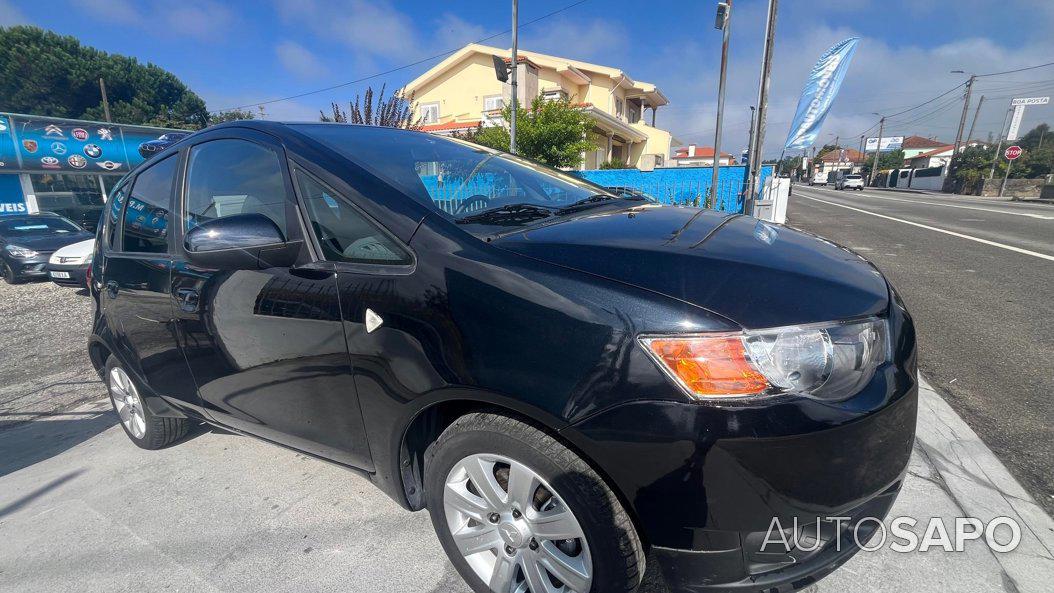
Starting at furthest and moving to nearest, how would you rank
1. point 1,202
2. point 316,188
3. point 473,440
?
point 1,202, point 316,188, point 473,440

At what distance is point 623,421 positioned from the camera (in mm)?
1304

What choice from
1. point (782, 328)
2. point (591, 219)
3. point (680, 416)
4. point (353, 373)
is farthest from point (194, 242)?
point (782, 328)

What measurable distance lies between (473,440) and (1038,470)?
2682 millimetres

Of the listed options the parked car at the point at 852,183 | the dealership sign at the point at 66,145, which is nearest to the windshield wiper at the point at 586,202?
the dealership sign at the point at 66,145

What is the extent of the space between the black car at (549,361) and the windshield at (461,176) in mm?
22

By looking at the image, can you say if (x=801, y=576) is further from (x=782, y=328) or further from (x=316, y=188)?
(x=316, y=188)

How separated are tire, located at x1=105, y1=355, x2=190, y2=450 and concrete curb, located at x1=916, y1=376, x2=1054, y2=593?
13.1ft

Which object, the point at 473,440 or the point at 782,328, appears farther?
the point at 473,440

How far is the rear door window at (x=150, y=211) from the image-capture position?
2.49 metres

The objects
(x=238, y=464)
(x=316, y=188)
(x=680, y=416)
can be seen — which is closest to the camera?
(x=680, y=416)

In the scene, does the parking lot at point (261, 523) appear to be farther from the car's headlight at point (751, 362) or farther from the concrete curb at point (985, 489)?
the car's headlight at point (751, 362)

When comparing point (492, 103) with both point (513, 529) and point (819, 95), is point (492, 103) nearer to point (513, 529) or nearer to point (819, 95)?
point (819, 95)

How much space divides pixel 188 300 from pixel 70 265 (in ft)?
27.0

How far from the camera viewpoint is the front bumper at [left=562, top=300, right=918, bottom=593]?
Answer: 49.1 inches
